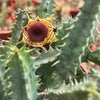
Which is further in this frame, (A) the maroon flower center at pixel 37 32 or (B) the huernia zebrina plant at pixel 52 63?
(A) the maroon flower center at pixel 37 32

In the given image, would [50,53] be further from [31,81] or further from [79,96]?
[79,96]

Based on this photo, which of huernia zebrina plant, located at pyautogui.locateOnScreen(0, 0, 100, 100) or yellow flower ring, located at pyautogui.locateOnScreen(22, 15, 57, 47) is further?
yellow flower ring, located at pyautogui.locateOnScreen(22, 15, 57, 47)

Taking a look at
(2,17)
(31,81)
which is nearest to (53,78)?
(31,81)

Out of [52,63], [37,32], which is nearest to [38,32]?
[37,32]

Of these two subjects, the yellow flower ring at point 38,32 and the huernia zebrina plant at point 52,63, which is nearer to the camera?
the huernia zebrina plant at point 52,63

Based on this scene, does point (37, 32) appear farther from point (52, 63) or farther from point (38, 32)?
point (52, 63)

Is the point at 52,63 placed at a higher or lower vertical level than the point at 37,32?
lower
